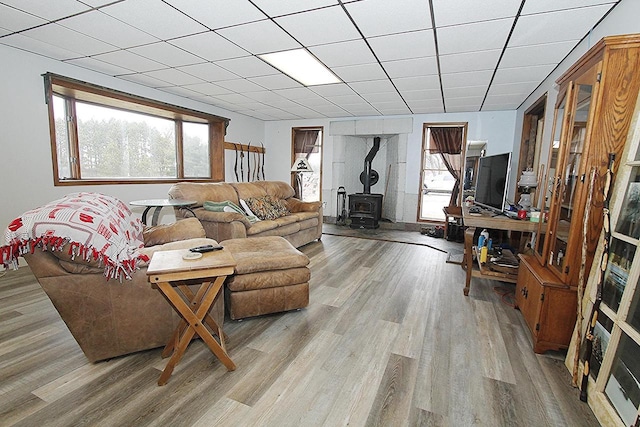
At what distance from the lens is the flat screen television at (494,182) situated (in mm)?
3105

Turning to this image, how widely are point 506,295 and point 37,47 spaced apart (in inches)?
216

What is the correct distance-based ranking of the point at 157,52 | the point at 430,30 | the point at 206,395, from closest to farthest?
the point at 206,395 < the point at 430,30 < the point at 157,52

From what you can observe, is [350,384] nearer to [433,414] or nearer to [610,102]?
[433,414]

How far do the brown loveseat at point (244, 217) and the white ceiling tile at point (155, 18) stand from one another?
1.84 m

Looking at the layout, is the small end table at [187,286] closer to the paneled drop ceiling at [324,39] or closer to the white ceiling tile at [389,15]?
Answer: the paneled drop ceiling at [324,39]

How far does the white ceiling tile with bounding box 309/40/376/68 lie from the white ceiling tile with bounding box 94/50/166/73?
1976 millimetres

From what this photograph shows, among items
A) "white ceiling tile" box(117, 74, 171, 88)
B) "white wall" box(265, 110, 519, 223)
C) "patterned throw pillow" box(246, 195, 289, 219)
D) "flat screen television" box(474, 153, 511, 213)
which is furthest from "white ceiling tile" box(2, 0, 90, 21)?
"white wall" box(265, 110, 519, 223)

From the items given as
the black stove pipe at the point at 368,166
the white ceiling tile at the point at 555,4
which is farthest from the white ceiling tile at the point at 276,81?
the black stove pipe at the point at 368,166

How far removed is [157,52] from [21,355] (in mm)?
2914

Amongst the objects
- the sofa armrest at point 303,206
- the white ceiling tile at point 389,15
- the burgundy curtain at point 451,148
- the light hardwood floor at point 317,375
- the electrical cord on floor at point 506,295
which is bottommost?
the light hardwood floor at point 317,375

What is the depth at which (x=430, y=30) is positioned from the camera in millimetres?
2496

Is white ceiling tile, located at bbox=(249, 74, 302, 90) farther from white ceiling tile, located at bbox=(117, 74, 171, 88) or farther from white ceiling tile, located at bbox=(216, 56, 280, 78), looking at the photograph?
white ceiling tile, located at bbox=(117, 74, 171, 88)

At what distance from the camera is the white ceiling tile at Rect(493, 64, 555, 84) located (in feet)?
10.9

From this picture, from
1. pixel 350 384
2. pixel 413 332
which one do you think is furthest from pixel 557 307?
pixel 350 384
